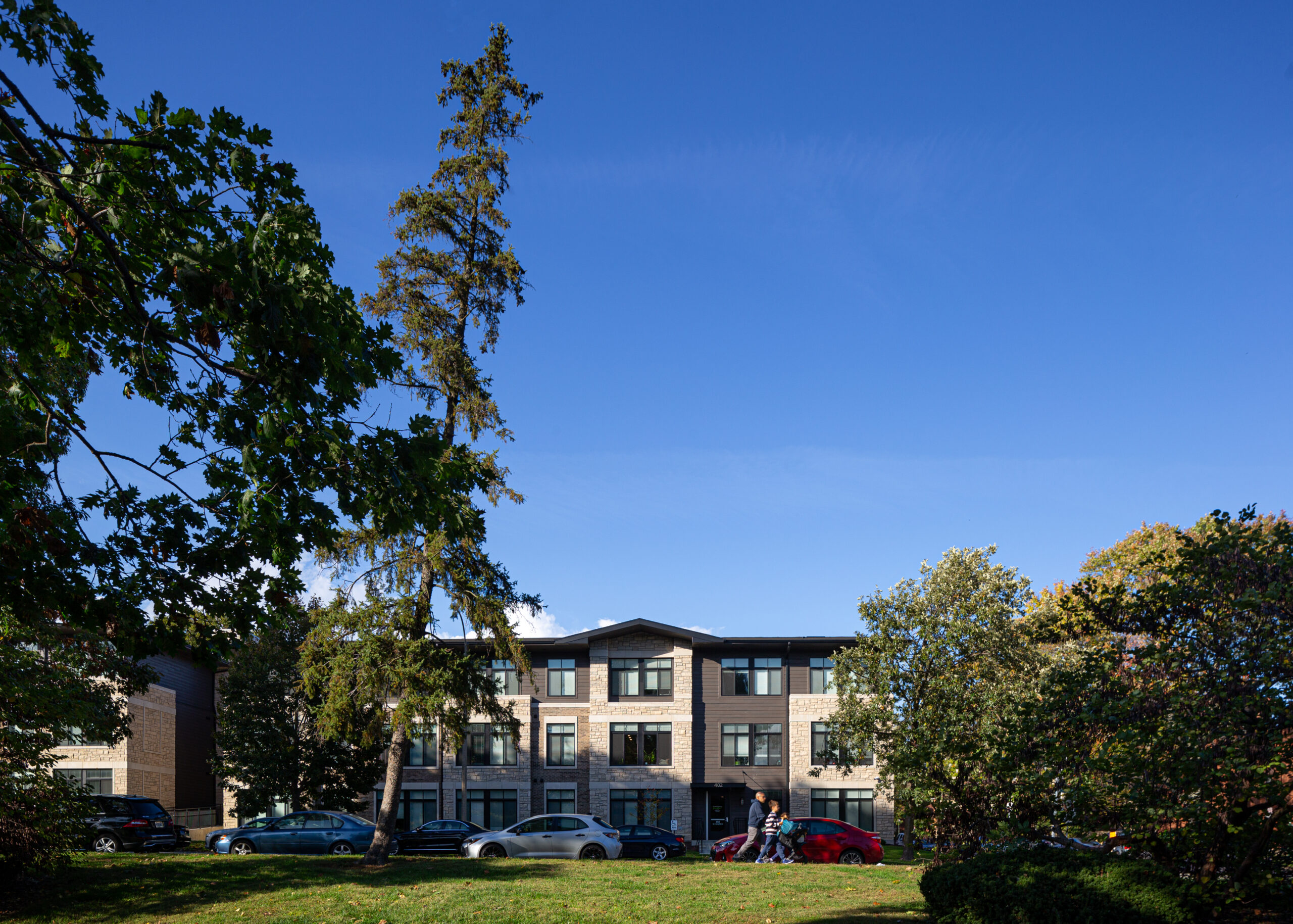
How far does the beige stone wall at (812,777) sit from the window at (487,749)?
41.0 feet

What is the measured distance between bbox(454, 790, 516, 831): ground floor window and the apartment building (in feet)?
0.17

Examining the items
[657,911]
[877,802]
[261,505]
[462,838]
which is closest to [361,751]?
[462,838]

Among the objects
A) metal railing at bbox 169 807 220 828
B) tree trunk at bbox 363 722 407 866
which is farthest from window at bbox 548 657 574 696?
tree trunk at bbox 363 722 407 866

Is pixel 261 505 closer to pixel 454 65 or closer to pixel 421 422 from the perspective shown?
pixel 421 422

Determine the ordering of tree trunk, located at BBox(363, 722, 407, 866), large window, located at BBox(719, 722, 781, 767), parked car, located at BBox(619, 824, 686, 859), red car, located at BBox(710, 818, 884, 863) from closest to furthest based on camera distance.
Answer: tree trunk, located at BBox(363, 722, 407, 866), red car, located at BBox(710, 818, 884, 863), parked car, located at BBox(619, 824, 686, 859), large window, located at BBox(719, 722, 781, 767)

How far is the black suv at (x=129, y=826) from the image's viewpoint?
31.1 meters

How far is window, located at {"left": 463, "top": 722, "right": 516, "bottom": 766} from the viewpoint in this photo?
46938 mm

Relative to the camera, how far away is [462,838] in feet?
114

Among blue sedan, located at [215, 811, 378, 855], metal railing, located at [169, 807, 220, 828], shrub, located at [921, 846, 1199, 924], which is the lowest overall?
metal railing, located at [169, 807, 220, 828]

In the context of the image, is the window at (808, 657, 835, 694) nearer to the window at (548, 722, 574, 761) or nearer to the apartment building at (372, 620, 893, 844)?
the apartment building at (372, 620, 893, 844)

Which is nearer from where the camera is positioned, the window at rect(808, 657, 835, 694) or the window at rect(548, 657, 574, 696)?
the window at rect(808, 657, 835, 694)

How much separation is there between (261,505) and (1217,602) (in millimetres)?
10290

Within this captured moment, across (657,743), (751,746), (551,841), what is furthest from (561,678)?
(551,841)

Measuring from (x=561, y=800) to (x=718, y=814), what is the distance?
277 inches
